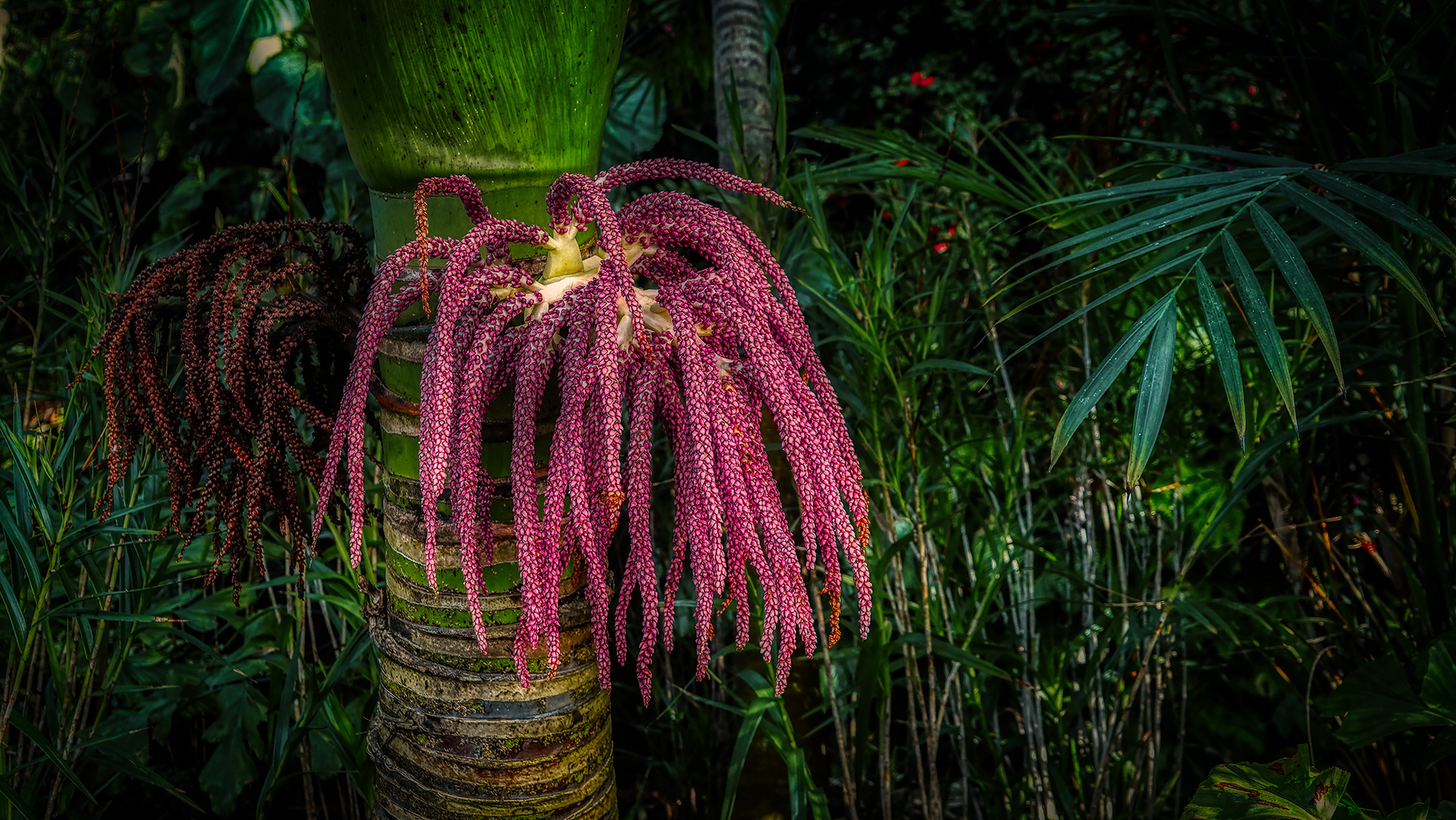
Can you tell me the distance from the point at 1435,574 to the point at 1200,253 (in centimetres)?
89

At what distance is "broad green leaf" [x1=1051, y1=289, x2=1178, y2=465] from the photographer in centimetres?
101

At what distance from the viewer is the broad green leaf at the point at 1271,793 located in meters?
1.12

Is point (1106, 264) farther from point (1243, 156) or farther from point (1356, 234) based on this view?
point (1243, 156)

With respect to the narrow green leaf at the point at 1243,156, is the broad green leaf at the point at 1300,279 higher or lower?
lower

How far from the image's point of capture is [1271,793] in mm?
1144

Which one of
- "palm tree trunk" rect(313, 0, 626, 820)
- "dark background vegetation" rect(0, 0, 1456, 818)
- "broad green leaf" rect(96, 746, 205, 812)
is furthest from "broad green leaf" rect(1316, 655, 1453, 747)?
"broad green leaf" rect(96, 746, 205, 812)

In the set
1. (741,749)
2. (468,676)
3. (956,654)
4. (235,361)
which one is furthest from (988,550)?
(235,361)

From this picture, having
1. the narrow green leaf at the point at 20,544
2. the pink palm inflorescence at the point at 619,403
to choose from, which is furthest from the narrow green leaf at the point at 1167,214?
the narrow green leaf at the point at 20,544

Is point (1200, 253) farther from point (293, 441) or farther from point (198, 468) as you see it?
point (198, 468)

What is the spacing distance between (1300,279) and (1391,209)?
0.51 ft

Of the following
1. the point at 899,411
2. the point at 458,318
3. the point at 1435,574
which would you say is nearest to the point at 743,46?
the point at 899,411

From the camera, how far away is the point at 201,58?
Result: 3.22m

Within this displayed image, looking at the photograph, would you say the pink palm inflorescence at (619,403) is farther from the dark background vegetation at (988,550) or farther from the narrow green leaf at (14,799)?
the narrow green leaf at (14,799)

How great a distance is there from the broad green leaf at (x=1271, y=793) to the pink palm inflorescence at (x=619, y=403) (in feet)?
2.18
